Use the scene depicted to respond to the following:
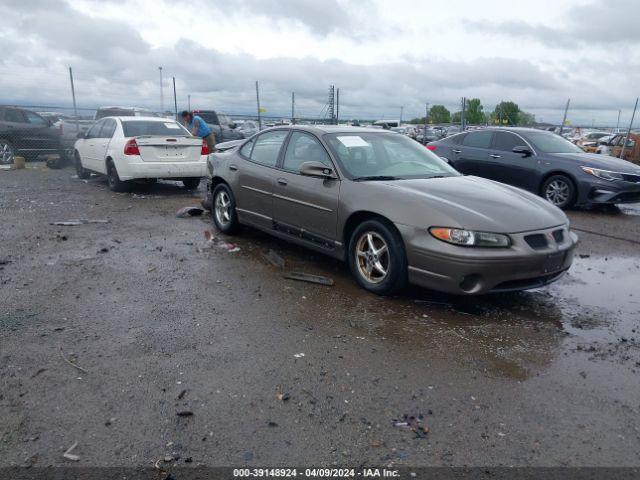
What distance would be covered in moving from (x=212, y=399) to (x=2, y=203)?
820 cm

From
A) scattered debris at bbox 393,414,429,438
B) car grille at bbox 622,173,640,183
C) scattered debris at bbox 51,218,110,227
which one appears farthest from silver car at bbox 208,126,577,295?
car grille at bbox 622,173,640,183

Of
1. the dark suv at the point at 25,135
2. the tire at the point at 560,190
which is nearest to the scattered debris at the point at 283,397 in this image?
the tire at the point at 560,190

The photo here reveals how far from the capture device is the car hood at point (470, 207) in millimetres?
4238

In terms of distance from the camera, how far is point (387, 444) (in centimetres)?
263

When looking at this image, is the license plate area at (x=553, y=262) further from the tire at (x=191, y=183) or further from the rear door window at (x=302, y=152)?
the tire at (x=191, y=183)

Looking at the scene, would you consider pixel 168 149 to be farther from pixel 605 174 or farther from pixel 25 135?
pixel 605 174

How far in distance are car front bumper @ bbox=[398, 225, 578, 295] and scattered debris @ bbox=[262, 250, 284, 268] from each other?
1.77m

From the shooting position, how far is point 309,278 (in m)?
5.24

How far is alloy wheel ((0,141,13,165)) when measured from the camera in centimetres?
1471

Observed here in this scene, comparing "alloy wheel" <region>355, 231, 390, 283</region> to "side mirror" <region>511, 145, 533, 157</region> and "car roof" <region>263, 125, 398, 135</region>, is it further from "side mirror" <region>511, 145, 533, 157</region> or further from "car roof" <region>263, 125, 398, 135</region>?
"side mirror" <region>511, 145, 533, 157</region>

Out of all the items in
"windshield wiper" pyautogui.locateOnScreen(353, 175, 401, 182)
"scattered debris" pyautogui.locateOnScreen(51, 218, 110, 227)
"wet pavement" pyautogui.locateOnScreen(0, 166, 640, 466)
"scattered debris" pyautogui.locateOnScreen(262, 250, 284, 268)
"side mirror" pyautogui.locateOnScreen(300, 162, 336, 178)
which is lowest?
"scattered debris" pyautogui.locateOnScreen(51, 218, 110, 227)

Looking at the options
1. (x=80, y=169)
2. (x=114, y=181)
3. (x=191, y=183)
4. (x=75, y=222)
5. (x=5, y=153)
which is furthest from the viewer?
(x=5, y=153)

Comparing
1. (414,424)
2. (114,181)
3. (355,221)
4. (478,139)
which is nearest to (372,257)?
(355,221)

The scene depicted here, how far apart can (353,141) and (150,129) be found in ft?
20.8
